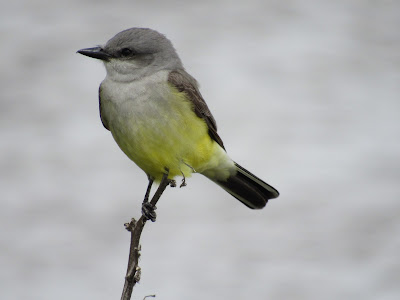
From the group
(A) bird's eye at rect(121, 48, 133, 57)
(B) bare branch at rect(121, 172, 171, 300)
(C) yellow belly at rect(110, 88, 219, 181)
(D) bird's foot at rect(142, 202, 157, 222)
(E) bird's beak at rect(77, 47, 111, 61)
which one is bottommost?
(B) bare branch at rect(121, 172, 171, 300)

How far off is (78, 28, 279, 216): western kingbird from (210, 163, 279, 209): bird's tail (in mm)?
508

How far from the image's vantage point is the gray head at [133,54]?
134 inches

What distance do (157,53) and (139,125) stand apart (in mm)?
541

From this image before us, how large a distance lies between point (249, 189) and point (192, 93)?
97cm

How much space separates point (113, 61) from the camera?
136 inches

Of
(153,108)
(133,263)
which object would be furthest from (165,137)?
(133,263)

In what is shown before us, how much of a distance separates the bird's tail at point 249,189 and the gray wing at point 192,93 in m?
0.56

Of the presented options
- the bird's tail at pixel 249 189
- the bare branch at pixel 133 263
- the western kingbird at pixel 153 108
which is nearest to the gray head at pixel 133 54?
the western kingbird at pixel 153 108

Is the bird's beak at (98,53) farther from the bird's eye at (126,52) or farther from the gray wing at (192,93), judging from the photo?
the gray wing at (192,93)

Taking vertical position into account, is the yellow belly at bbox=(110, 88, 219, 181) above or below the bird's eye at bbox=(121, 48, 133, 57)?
below

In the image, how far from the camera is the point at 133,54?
3.47m

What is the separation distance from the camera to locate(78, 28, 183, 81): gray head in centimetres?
341

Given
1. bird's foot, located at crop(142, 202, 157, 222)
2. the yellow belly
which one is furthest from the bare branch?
the yellow belly

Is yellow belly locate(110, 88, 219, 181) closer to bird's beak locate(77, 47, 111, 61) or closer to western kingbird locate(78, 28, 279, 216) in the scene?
western kingbird locate(78, 28, 279, 216)
